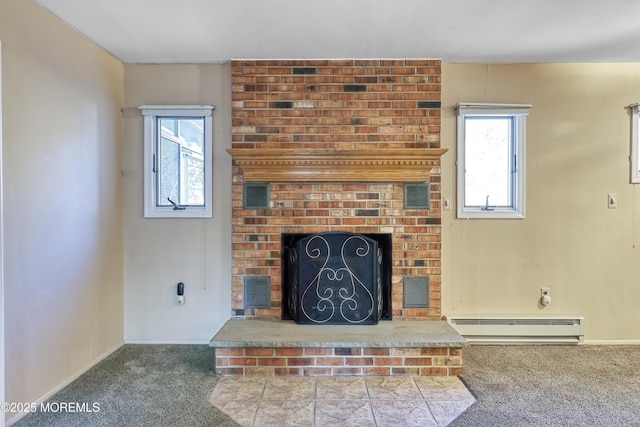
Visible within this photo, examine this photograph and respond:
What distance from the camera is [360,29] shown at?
92.5 inches

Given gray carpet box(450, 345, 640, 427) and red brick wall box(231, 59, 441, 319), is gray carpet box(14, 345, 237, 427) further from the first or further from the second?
gray carpet box(450, 345, 640, 427)

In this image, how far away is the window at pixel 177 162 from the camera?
294cm

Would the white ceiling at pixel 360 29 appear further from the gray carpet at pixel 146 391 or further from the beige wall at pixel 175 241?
the gray carpet at pixel 146 391

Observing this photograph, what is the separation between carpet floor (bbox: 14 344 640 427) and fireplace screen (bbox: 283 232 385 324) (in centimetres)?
78

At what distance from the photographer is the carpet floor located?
6.28ft

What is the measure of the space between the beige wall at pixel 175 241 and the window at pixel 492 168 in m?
2.01

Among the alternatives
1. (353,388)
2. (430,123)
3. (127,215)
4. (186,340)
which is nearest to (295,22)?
(430,123)

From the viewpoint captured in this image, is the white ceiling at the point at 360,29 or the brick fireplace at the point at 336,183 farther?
the brick fireplace at the point at 336,183

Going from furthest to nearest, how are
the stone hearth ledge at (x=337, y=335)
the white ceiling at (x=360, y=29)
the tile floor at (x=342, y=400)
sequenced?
the stone hearth ledge at (x=337, y=335) < the white ceiling at (x=360, y=29) < the tile floor at (x=342, y=400)

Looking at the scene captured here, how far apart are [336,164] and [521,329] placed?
2.00 metres

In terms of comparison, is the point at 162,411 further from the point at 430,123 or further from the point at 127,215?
the point at 430,123

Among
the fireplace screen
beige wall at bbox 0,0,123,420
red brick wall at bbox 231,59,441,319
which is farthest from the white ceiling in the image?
the fireplace screen

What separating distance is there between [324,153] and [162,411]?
1942mm

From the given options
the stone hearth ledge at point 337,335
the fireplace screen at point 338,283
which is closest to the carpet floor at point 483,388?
the stone hearth ledge at point 337,335
